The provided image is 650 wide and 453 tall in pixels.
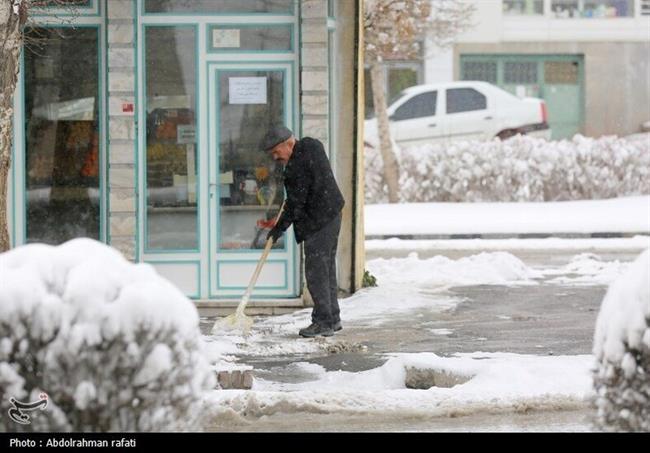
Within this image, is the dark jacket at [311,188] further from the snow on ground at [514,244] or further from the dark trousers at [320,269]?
the snow on ground at [514,244]

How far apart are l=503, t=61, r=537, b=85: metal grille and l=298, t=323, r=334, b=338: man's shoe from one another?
26501mm

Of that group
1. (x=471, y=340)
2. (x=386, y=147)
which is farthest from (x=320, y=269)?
(x=386, y=147)

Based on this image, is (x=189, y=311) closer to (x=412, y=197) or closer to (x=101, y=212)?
(x=101, y=212)

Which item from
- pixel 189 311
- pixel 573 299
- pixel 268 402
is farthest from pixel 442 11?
pixel 189 311

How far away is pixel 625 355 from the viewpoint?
18.4ft

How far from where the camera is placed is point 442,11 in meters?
29.7

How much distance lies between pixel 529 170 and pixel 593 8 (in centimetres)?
1413

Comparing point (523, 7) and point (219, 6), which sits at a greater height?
point (523, 7)

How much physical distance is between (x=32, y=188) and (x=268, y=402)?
5.81 m

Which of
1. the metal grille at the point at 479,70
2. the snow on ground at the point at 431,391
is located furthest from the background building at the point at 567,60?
the snow on ground at the point at 431,391

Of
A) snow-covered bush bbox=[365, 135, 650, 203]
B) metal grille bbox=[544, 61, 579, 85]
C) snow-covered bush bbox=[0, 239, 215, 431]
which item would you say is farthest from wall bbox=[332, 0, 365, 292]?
metal grille bbox=[544, 61, 579, 85]

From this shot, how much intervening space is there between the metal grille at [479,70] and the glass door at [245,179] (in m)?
24.3

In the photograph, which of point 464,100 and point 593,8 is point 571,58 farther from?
point 464,100

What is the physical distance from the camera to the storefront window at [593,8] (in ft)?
123
